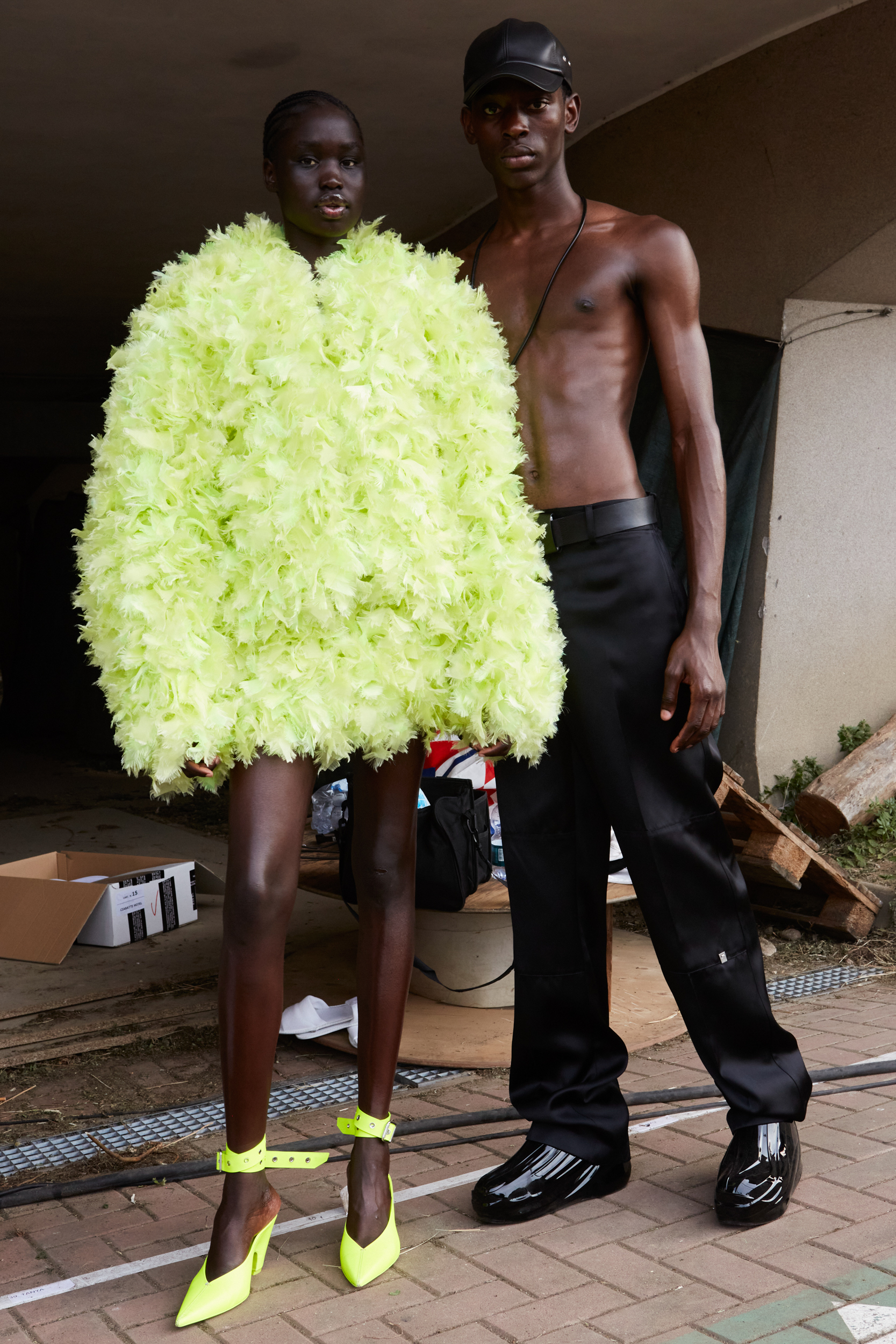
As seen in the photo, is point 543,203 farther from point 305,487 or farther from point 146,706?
point 146,706

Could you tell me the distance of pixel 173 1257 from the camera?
2.48 m

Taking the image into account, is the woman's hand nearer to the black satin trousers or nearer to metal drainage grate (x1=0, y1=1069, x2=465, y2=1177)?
the black satin trousers

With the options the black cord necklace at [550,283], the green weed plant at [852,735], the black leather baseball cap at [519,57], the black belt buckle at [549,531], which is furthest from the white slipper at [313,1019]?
the green weed plant at [852,735]

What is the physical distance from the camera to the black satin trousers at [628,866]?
8.57 feet

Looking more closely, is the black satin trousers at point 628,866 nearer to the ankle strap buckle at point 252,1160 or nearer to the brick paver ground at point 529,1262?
the brick paver ground at point 529,1262

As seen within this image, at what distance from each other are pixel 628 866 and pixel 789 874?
226 cm

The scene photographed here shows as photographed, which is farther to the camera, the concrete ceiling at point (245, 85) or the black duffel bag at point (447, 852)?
the concrete ceiling at point (245, 85)

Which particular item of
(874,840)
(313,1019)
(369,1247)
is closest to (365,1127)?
(369,1247)

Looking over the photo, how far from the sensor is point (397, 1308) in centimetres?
225

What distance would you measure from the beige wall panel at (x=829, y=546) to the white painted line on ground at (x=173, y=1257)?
3411 mm

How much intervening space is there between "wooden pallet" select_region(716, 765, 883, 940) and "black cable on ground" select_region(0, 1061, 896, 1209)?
1278 millimetres

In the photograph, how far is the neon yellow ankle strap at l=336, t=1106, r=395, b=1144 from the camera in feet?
7.91

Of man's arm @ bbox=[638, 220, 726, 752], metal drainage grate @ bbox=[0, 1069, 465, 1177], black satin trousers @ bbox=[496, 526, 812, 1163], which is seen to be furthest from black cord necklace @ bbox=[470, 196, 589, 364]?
metal drainage grate @ bbox=[0, 1069, 465, 1177]

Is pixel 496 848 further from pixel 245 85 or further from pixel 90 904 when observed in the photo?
pixel 245 85
